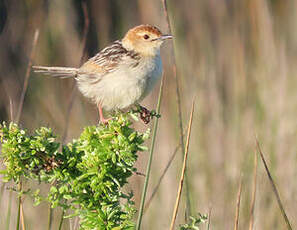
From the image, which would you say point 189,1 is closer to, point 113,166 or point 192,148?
point 192,148

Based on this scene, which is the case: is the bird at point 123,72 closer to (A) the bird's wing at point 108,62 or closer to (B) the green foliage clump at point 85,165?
(A) the bird's wing at point 108,62

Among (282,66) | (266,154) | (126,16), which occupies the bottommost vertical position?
(266,154)

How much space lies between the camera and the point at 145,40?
11.9ft

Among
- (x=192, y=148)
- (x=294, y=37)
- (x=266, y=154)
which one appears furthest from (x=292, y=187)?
(x=294, y=37)

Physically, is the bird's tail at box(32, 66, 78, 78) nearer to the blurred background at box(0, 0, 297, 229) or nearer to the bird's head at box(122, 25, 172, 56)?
the bird's head at box(122, 25, 172, 56)

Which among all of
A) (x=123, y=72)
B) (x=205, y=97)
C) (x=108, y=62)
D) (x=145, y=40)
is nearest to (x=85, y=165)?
(x=123, y=72)

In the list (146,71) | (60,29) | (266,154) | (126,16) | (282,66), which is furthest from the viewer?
(126,16)

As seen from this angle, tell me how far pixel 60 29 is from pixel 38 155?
431 cm

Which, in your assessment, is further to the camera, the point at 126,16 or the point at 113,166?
the point at 126,16

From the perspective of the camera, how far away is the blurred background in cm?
402

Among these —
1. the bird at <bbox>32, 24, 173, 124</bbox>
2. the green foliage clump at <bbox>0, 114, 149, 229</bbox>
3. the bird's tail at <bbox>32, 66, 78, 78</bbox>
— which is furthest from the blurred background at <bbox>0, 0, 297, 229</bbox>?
the green foliage clump at <bbox>0, 114, 149, 229</bbox>

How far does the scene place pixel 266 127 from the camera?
4.46m

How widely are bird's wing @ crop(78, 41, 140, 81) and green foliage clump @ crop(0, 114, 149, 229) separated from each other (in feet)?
5.87

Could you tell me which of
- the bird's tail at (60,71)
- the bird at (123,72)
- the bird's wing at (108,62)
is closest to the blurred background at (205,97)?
the bird at (123,72)
